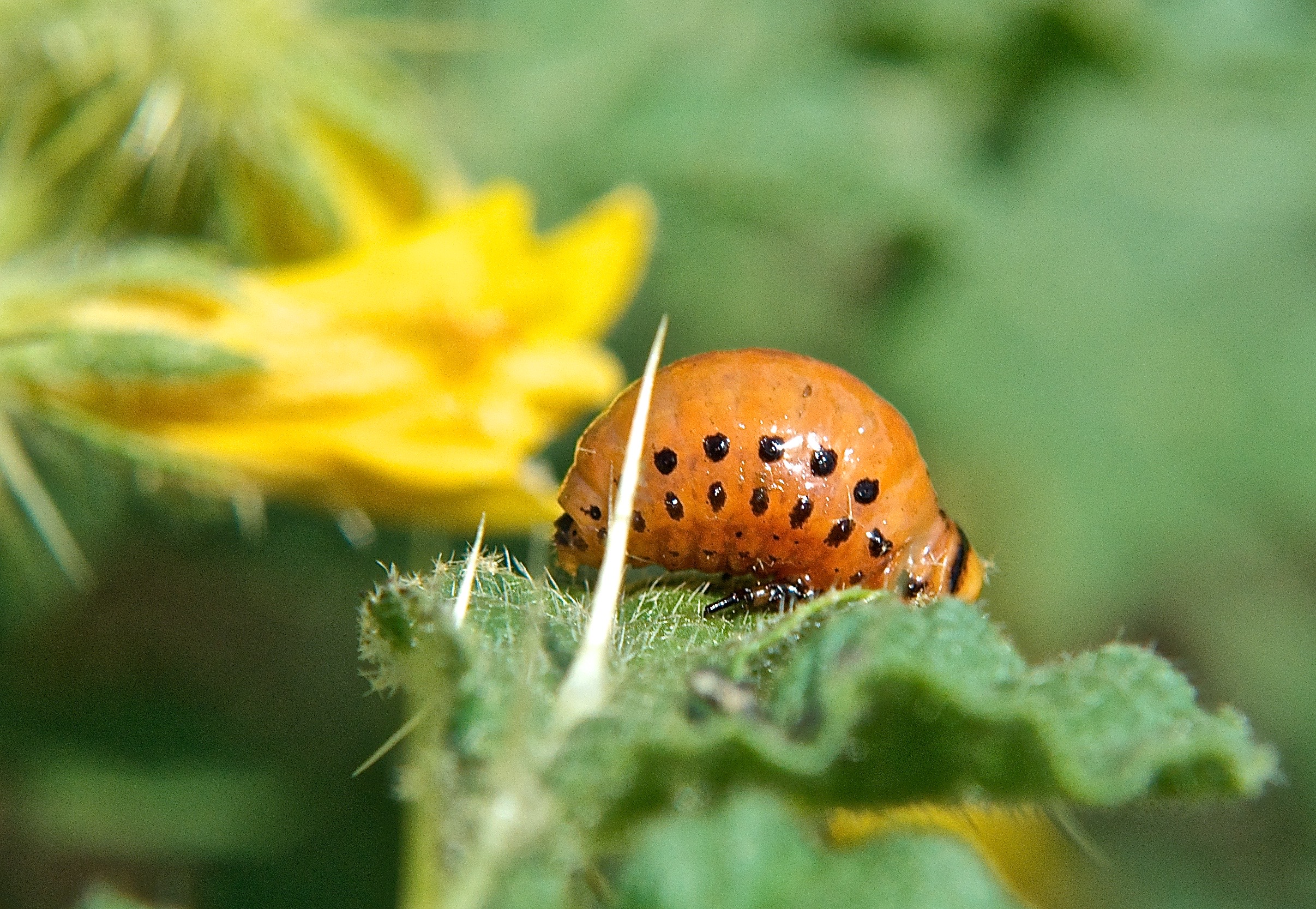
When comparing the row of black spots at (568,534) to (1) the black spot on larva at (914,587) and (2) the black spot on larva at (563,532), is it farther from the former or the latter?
(1) the black spot on larva at (914,587)

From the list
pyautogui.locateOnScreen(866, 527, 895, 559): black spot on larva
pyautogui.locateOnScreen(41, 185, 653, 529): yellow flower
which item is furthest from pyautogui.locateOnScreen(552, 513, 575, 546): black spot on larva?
pyautogui.locateOnScreen(41, 185, 653, 529): yellow flower

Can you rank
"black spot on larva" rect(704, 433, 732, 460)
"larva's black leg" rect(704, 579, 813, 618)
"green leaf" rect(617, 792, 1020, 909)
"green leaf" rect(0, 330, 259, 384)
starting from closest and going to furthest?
"green leaf" rect(617, 792, 1020, 909) → "larva's black leg" rect(704, 579, 813, 618) → "black spot on larva" rect(704, 433, 732, 460) → "green leaf" rect(0, 330, 259, 384)

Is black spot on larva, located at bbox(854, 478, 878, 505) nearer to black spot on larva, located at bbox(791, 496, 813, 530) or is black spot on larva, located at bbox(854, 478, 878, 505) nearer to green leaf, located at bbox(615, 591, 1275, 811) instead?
black spot on larva, located at bbox(791, 496, 813, 530)

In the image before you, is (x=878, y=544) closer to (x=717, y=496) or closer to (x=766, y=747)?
(x=717, y=496)

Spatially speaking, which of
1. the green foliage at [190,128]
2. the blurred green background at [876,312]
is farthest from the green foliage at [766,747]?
the blurred green background at [876,312]

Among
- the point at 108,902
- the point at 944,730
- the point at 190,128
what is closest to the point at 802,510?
the point at 944,730
